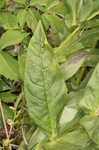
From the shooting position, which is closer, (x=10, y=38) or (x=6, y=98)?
(x=10, y=38)

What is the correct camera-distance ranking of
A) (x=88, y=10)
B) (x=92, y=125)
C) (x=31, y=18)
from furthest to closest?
(x=88, y=10) < (x=31, y=18) < (x=92, y=125)

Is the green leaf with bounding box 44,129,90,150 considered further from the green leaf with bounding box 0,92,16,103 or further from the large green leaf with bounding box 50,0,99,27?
the large green leaf with bounding box 50,0,99,27

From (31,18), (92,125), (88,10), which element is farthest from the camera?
(88,10)

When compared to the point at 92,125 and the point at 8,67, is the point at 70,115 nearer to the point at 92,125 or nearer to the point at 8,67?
the point at 92,125

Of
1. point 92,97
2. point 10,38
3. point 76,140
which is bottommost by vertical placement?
point 76,140

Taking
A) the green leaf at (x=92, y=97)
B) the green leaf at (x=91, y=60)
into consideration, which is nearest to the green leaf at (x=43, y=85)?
the green leaf at (x=92, y=97)

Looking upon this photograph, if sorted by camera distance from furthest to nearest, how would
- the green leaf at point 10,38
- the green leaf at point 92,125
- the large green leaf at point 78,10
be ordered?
the large green leaf at point 78,10
the green leaf at point 10,38
the green leaf at point 92,125

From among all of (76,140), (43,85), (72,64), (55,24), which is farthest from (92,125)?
(55,24)

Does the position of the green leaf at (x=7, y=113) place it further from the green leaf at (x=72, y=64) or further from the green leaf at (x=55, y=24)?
the green leaf at (x=55, y=24)

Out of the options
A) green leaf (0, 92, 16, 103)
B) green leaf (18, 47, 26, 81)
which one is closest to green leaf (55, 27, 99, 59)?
green leaf (18, 47, 26, 81)
